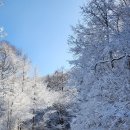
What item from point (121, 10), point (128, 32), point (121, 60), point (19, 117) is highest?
point (121, 10)

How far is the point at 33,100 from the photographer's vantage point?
3400 centimetres

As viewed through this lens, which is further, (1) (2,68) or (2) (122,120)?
(1) (2,68)

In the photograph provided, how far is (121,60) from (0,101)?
56.5 feet

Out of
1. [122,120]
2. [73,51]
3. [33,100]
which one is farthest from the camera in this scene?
[33,100]

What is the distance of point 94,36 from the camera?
1652cm

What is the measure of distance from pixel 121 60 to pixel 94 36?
10.9 feet

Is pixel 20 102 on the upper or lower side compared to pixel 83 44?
lower

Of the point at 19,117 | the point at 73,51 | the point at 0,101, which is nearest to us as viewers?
the point at 73,51

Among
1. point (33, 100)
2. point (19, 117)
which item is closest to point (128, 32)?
point (19, 117)

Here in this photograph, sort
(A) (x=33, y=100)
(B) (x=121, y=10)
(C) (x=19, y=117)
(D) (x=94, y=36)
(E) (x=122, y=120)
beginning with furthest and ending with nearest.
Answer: (A) (x=33, y=100)
(C) (x=19, y=117)
(D) (x=94, y=36)
(B) (x=121, y=10)
(E) (x=122, y=120)

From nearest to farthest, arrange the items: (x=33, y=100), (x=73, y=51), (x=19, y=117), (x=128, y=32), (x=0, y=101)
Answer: (x=128, y=32) < (x=73, y=51) < (x=0, y=101) < (x=19, y=117) < (x=33, y=100)

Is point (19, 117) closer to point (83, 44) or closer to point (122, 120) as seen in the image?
Answer: point (83, 44)

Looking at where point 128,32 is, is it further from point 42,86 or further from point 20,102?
point 42,86

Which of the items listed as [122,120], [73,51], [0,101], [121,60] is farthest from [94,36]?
[0,101]
